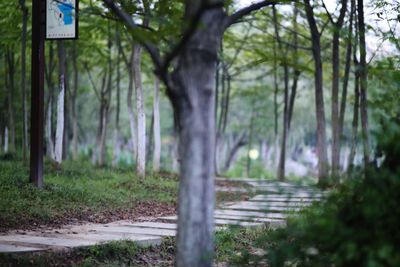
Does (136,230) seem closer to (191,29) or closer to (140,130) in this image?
(191,29)

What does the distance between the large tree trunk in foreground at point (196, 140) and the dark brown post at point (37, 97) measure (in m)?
5.99

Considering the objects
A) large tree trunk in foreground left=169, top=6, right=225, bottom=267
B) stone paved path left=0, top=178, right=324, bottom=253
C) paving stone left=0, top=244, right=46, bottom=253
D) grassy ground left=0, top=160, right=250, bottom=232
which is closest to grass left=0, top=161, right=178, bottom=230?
grassy ground left=0, top=160, right=250, bottom=232

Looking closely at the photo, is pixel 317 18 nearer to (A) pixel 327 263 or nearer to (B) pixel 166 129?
(A) pixel 327 263

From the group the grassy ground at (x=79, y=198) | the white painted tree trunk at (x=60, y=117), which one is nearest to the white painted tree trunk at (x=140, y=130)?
the grassy ground at (x=79, y=198)

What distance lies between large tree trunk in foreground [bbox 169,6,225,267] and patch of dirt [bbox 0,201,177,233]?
12.4 ft

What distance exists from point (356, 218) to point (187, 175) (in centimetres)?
113

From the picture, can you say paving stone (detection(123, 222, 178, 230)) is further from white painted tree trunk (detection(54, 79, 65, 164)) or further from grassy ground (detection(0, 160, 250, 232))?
white painted tree trunk (detection(54, 79, 65, 164))

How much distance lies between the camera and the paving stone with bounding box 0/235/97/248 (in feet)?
18.6

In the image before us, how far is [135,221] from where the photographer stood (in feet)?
27.0

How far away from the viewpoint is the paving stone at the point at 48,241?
18.6 ft

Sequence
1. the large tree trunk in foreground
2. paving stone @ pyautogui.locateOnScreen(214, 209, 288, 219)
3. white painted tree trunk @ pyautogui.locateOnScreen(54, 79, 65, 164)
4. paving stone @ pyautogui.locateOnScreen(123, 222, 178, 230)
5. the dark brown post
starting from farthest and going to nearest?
white painted tree trunk @ pyautogui.locateOnScreen(54, 79, 65, 164), the dark brown post, paving stone @ pyautogui.locateOnScreen(214, 209, 288, 219), paving stone @ pyautogui.locateOnScreen(123, 222, 178, 230), the large tree trunk in foreground

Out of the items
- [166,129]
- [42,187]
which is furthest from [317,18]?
[166,129]

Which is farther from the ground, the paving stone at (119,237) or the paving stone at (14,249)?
the paving stone at (14,249)

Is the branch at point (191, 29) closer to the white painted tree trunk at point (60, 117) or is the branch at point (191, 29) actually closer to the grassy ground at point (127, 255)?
the grassy ground at point (127, 255)
